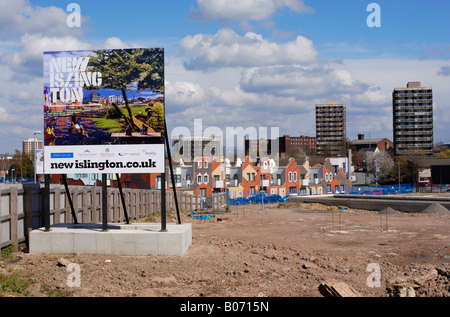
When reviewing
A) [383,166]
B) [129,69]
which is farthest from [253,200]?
[383,166]

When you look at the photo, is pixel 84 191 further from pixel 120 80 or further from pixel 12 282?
pixel 12 282

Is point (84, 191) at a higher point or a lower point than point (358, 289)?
higher

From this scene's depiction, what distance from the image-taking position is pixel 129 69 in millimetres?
14852

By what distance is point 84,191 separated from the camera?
19.9 meters

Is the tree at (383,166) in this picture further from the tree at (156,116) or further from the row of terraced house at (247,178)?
the tree at (156,116)

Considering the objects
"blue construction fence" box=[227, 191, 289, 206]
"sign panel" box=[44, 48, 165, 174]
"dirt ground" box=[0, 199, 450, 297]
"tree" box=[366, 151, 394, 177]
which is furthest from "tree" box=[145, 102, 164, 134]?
"tree" box=[366, 151, 394, 177]

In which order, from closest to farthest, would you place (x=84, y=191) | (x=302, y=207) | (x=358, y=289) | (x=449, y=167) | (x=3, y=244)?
(x=358, y=289)
(x=3, y=244)
(x=84, y=191)
(x=302, y=207)
(x=449, y=167)

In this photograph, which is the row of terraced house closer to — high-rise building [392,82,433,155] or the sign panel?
the sign panel

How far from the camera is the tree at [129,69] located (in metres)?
14.7

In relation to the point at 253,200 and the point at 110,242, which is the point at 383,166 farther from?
the point at 110,242

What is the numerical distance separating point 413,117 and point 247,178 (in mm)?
106072

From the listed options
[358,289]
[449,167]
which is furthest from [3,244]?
[449,167]

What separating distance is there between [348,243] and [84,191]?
12176 mm

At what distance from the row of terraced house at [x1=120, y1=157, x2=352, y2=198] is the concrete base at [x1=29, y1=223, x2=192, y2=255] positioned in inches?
1696
